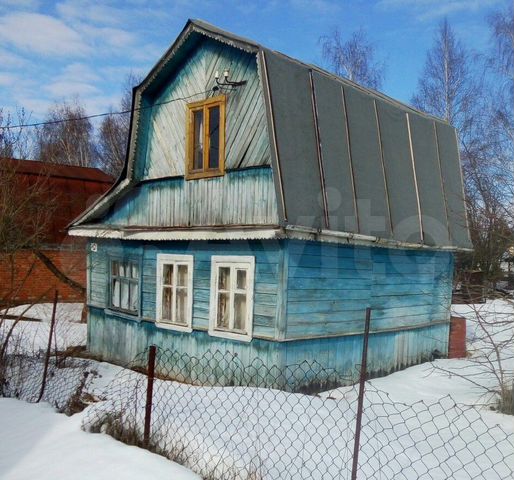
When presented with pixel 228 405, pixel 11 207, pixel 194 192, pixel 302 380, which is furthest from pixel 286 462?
pixel 11 207

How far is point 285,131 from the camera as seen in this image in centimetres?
770

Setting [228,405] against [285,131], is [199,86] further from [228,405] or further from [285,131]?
[228,405]

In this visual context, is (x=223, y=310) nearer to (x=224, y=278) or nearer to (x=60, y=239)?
(x=224, y=278)

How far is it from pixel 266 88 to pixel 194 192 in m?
2.26

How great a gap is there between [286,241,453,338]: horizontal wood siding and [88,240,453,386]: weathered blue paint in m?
0.02

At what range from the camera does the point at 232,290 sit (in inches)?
324

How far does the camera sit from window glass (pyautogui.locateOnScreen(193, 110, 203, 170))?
355 inches

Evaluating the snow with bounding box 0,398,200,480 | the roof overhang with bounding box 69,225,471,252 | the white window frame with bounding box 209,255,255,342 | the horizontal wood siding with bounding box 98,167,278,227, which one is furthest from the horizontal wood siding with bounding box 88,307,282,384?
the snow with bounding box 0,398,200,480

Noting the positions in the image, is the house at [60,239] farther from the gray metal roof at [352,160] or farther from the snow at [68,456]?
the snow at [68,456]

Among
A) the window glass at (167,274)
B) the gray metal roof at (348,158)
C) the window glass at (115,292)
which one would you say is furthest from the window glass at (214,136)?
the window glass at (115,292)

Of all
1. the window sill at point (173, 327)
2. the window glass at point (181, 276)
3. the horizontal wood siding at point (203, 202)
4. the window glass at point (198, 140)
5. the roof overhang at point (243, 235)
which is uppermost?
the window glass at point (198, 140)

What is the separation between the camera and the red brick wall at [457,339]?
38.9 ft

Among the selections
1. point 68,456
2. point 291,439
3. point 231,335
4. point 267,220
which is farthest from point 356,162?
point 68,456

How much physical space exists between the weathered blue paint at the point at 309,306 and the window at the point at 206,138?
1.26m
